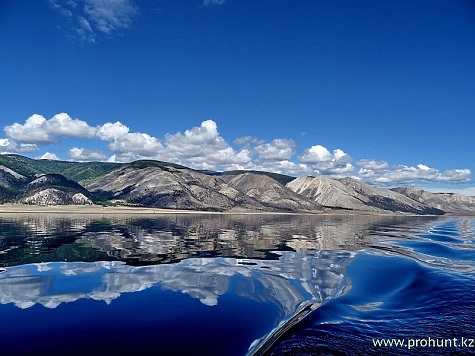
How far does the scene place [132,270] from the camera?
32.6m

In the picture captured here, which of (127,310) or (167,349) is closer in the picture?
(167,349)

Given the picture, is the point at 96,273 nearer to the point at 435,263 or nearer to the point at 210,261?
the point at 210,261

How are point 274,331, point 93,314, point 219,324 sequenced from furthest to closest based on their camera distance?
1. point 93,314
2. point 219,324
3. point 274,331

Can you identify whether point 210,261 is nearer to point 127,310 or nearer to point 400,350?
point 127,310

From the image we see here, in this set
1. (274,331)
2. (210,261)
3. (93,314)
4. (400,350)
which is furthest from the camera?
(210,261)

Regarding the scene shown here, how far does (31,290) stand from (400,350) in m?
24.0

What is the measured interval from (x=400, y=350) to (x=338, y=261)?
27.5 meters

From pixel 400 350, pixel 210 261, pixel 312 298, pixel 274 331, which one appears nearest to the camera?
pixel 400 350

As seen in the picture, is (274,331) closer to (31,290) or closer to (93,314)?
(93,314)

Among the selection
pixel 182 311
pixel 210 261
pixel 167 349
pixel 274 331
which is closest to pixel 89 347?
pixel 167 349

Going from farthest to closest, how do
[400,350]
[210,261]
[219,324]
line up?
[210,261]
[219,324]
[400,350]

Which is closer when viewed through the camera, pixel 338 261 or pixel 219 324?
pixel 219 324

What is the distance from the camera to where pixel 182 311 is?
20.5 m

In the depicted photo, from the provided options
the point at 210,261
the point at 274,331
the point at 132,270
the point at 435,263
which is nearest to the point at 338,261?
the point at 435,263
